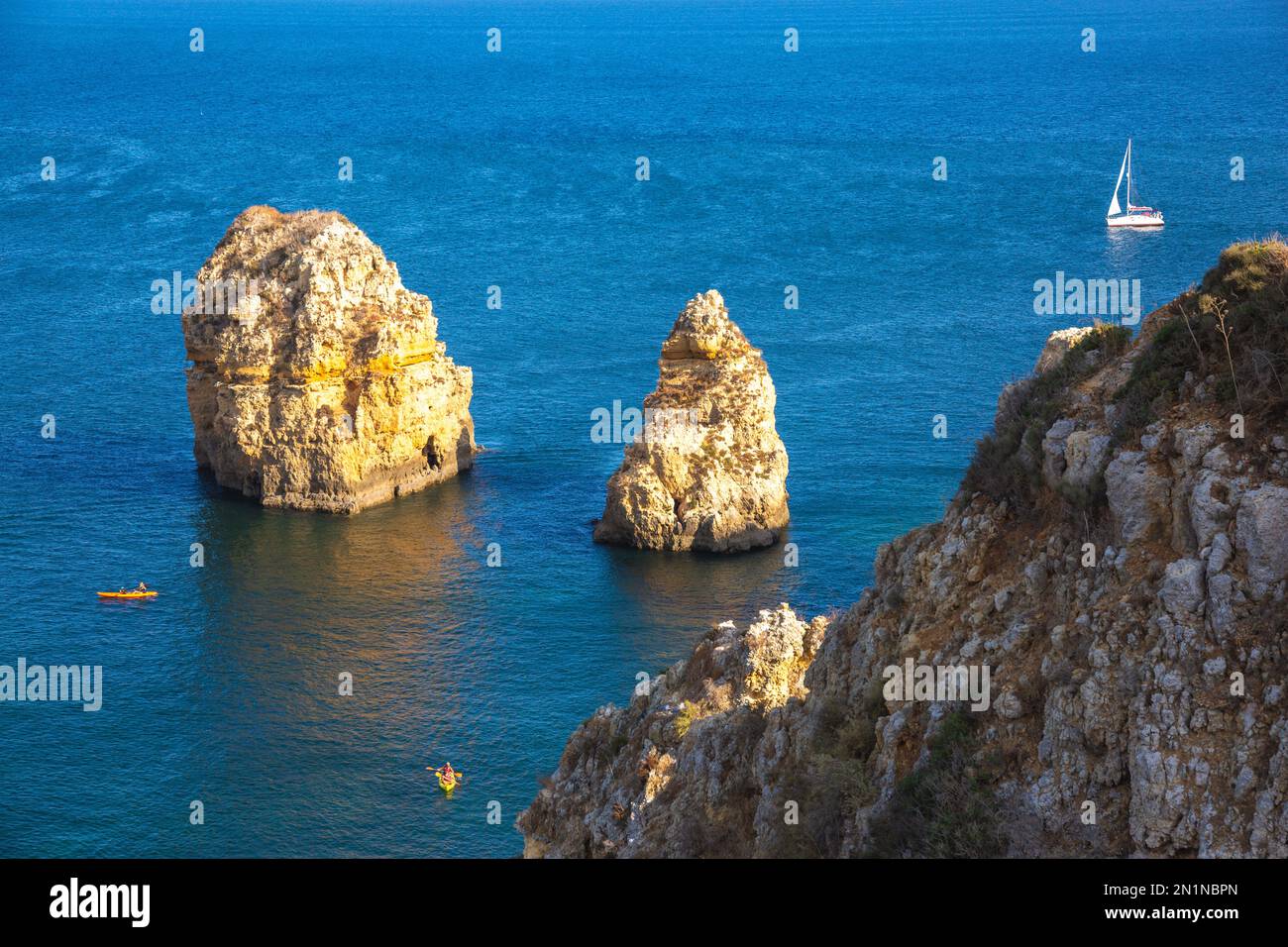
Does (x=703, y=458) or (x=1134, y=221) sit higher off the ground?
(x=1134, y=221)

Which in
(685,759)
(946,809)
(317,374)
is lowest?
(685,759)

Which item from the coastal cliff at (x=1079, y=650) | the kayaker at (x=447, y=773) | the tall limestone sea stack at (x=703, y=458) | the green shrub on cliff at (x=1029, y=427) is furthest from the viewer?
the tall limestone sea stack at (x=703, y=458)

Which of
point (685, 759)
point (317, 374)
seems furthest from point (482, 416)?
point (685, 759)

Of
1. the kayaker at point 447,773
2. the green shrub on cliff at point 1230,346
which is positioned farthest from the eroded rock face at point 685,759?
the kayaker at point 447,773

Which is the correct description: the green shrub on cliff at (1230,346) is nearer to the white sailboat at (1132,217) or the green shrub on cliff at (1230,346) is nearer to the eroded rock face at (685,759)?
the eroded rock face at (685,759)

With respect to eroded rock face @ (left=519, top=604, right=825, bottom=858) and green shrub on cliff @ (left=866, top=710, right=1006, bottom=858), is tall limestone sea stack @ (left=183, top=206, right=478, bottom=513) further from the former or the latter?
green shrub on cliff @ (left=866, top=710, right=1006, bottom=858)

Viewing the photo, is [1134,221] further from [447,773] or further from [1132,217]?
[447,773]
